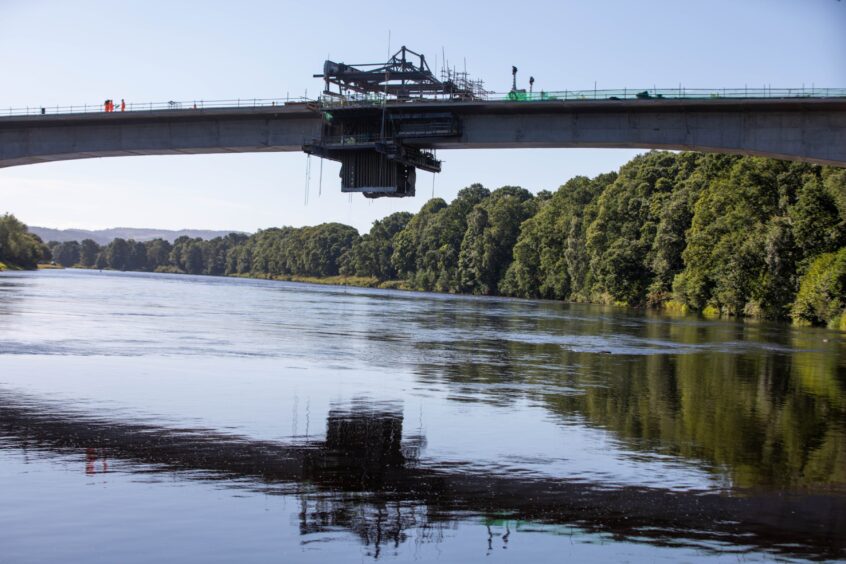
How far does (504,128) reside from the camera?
168 ft

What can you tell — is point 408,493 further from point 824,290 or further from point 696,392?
point 824,290

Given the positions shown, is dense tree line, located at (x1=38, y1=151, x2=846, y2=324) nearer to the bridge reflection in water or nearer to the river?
the river

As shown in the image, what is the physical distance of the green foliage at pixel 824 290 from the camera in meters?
76.8

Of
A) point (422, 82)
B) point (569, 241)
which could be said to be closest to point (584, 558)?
point (422, 82)

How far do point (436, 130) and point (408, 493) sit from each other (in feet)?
124

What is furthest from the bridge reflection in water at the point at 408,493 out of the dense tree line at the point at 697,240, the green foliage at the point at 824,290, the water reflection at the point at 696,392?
the dense tree line at the point at 697,240

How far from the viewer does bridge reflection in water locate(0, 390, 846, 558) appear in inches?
550

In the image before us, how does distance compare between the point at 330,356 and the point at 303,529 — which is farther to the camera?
the point at 330,356

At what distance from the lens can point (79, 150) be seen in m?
59.5

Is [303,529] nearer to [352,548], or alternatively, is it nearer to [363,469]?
[352,548]

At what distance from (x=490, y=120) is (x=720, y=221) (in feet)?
185

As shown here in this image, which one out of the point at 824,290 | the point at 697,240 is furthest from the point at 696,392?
the point at 697,240

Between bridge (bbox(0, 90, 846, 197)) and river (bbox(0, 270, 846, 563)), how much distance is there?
12273 mm

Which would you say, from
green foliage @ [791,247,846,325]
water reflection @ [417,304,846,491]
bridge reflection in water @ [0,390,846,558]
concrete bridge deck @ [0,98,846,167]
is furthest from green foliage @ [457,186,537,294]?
bridge reflection in water @ [0,390,846,558]
